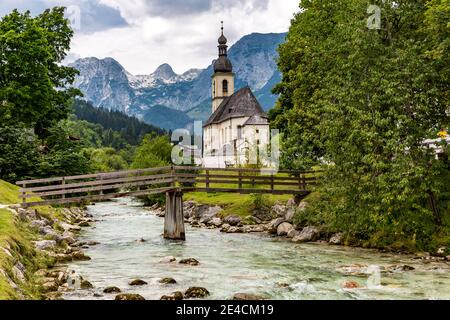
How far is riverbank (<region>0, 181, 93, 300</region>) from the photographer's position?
14867 mm

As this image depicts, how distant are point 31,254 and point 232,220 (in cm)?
2258

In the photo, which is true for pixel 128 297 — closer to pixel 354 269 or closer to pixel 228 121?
pixel 354 269

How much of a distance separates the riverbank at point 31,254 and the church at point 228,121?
53.3 metres

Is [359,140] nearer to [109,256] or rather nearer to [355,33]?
[355,33]

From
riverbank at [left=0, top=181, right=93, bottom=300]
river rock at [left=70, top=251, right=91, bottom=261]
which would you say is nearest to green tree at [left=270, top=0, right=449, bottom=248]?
river rock at [left=70, top=251, right=91, bottom=261]

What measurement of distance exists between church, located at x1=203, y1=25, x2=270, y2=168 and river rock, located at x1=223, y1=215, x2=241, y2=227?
3801 centimetres

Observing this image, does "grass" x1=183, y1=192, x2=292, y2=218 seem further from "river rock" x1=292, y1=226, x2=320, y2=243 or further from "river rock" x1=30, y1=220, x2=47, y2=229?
"river rock" x1=30, y1=220, x2=47, y2=229

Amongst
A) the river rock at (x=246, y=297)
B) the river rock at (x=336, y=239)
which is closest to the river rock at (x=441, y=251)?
the river rock at (x=336, y=239)

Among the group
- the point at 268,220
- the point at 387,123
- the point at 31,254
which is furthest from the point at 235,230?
the point at 31,254

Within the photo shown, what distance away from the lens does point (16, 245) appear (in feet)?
63.2

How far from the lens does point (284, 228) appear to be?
112 feet

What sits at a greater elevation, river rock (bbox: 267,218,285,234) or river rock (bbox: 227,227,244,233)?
river rock (bbox: 267,218,285,234)
